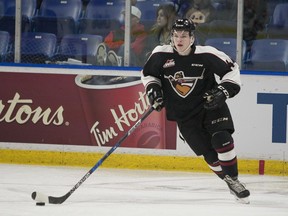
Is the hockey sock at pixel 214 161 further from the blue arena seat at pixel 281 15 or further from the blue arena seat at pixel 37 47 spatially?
the blue arena seat at pixel 37 47

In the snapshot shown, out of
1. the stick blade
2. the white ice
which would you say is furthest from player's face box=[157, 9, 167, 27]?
the stick blade

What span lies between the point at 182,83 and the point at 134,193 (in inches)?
39.8

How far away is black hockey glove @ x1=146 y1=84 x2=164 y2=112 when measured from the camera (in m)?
5.89

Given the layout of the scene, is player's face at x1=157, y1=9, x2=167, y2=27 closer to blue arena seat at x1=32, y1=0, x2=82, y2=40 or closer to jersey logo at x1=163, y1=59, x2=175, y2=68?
blue arena seat at x1=32, y1=0, x2=82, y2=40

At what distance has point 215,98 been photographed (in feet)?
18.8

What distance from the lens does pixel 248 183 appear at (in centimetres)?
730

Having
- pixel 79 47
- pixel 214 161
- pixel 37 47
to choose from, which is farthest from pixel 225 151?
pixel 37 47

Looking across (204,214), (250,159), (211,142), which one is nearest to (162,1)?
(250,159)

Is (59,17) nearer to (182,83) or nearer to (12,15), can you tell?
(12,15)

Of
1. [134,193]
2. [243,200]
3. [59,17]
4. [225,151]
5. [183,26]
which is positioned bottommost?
[134,193]

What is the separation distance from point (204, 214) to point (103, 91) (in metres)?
2.92

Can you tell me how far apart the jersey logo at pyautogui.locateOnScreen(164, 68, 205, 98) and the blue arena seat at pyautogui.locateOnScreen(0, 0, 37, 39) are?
9.30ft

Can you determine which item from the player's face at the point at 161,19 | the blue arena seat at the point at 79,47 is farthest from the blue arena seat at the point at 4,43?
the player's face at the point at 161,19

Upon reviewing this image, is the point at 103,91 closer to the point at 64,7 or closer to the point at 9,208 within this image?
the point at 64,7
